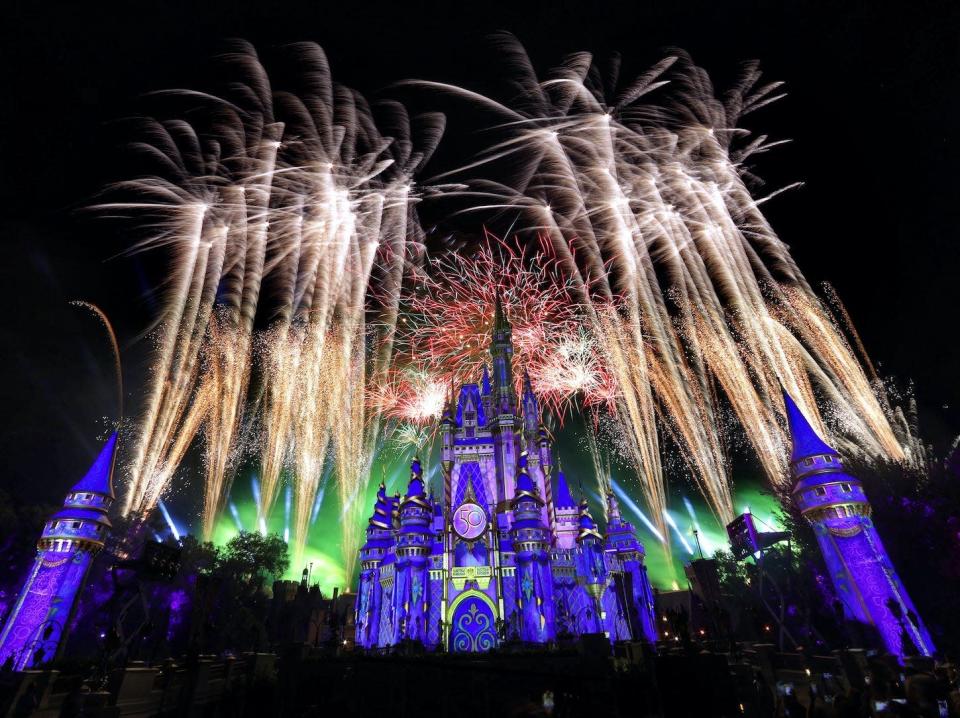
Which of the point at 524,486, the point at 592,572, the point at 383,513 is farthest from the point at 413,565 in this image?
the point at 592,572

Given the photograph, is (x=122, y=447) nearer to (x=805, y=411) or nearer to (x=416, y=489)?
(x=416, y=489)

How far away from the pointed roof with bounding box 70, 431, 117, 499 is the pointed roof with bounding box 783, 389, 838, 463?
4976 centimetres

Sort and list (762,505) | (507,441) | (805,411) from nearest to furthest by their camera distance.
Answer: (805,411) → (507,441) → (762,505)

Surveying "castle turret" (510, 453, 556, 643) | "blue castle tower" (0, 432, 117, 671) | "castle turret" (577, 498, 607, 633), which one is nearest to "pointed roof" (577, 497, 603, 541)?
"castle turret" (577, 498, 607, 633)

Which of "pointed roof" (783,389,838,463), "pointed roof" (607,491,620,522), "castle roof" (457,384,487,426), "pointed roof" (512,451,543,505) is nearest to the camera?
"pointed roof" (783,389,838,463)

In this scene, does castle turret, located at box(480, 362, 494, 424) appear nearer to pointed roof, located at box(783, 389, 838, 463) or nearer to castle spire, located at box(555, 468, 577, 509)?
castle spire, located at box(555, 468, 577, 509)

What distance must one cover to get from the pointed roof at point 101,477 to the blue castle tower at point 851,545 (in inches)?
1939

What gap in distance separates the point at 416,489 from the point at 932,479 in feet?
126

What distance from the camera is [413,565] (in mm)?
41875

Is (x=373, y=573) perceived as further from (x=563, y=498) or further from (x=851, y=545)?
(x=851, y=545)

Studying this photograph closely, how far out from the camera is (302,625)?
149ft

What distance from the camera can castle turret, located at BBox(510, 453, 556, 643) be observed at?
3778 cm

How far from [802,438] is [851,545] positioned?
713 centimetres

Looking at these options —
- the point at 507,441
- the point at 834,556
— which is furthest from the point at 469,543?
the point at 834,556
